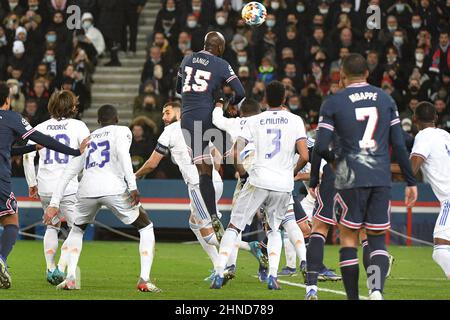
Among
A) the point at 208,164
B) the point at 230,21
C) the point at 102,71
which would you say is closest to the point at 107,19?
the point at 102,71

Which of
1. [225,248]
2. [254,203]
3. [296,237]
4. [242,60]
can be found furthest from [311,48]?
[225,248]

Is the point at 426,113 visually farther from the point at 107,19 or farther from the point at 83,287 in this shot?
the point at 107,19

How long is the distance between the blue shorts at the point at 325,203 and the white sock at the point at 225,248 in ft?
4.34

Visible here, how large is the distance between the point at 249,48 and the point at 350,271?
1493cm

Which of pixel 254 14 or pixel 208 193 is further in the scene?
pixel 254 14

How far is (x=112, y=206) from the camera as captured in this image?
479 inches

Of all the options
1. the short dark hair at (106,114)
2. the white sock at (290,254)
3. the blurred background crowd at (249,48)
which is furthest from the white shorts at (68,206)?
the blurred background crowd at (249,48)

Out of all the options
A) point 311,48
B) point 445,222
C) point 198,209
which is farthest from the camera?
point 311,48

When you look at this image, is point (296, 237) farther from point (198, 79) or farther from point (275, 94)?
point (198, 79)

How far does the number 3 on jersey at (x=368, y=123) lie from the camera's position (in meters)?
9.88

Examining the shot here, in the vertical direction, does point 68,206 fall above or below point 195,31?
below

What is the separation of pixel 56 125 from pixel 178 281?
258 cm

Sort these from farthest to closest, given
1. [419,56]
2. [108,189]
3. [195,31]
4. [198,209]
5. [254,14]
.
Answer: [195,31] → [419,56] → [254,14] → [198,209] → [108,189]

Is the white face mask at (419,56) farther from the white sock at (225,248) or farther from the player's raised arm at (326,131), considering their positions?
the player's raised arm at (326,131)
